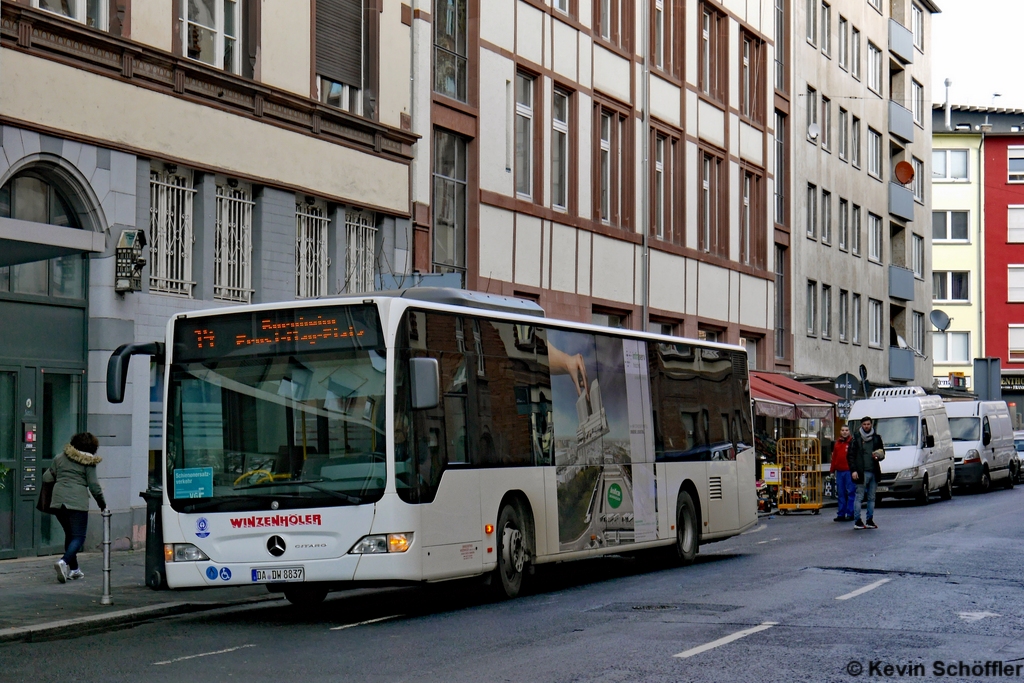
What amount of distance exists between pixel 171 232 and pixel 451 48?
938 centimetres

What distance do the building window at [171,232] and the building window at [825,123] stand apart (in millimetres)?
34288

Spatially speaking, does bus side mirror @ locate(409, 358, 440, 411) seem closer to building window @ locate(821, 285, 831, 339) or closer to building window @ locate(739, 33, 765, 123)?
building window @ locate(739, 33, 765, 123)

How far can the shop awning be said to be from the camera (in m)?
35.1

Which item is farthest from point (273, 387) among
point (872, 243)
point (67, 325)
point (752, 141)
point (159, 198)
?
point (872, 243)

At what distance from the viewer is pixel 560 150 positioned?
3356 centimetres

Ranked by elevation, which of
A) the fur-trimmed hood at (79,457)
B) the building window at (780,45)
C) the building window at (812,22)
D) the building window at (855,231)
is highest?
the building window at (812,22)

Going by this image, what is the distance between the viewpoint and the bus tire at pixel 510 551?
15016 mm

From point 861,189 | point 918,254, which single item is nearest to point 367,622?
point 861,189

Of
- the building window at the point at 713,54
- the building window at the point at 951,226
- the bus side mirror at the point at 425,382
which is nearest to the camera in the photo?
the bus side mirror at the point at 425,382

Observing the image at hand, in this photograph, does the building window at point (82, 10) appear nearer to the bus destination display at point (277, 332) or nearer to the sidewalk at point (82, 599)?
the sidewalk at point (82, 599)

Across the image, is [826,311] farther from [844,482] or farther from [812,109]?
[844,482]

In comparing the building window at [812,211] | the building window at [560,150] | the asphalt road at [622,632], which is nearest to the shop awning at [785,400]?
the building window at [560,150]

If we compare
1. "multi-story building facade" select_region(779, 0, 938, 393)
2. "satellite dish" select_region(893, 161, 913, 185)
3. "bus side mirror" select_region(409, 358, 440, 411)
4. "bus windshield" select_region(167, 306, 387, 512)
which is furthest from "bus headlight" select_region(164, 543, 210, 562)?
"satellite dish" select_region(893, 161, 913, 185)

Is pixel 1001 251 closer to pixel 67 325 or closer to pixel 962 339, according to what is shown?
pixel 962 339
